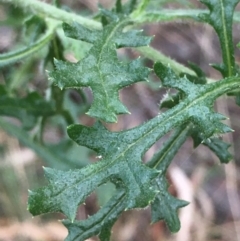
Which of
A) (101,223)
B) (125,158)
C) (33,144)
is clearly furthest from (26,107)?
(125,158)

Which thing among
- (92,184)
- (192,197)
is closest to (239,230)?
(192,197)

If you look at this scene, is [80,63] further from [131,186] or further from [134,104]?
[134,104]

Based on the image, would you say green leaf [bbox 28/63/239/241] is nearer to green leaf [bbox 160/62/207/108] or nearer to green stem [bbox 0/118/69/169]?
green leaf [bbox 160/62/207/108]

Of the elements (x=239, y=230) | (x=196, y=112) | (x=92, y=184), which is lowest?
(x=239, y=230)

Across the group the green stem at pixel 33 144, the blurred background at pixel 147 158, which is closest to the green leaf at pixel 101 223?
the green stem at pixel 33 144

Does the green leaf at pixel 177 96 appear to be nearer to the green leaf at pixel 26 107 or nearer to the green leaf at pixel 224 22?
the green leaf at pixel 224 22

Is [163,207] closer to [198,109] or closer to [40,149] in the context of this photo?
[198,109]
